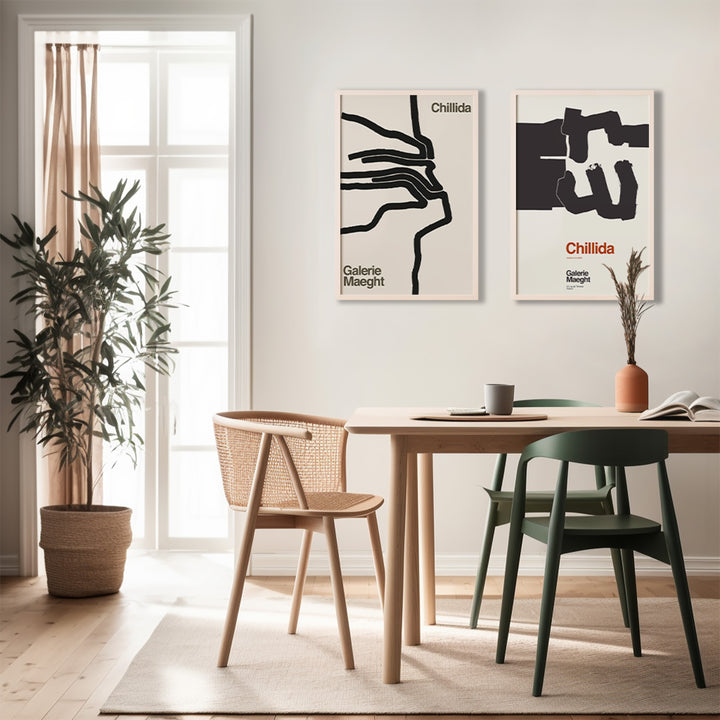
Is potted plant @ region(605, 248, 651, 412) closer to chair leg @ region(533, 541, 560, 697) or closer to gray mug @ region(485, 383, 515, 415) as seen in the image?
gray mug @ region(485, 383, 515, 415)

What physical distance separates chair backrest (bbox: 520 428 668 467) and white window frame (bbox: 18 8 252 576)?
1.83 m

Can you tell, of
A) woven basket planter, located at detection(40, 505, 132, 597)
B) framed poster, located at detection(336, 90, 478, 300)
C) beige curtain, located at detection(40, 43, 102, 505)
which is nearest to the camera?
woven basket planter, located at detection(40, 505, 132, 597)

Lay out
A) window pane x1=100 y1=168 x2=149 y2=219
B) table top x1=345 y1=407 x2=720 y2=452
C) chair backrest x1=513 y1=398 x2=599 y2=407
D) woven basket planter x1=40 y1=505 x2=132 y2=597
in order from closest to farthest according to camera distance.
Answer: table top x1=345 y1=407 x2=720 y2=452 → chair backrest x1=513 y1=398 x2=599 y2=407 → woven basket planter x1=40 y1=505 x2=132 y2=597 → window pane x1=100 y1=168 x2=149 y2=219

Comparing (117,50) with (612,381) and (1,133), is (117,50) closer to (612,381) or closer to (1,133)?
(1,133)

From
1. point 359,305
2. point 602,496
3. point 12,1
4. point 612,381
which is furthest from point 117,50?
point 602,496

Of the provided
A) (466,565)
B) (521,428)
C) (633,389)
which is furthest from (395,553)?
(466,565)

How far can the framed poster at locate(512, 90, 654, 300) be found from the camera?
377 centimetres

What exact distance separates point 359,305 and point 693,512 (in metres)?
1.74

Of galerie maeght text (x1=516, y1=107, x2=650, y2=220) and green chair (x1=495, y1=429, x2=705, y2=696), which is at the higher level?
galerie maeght text (x1=516, y1=107, x2=650, y2=220)

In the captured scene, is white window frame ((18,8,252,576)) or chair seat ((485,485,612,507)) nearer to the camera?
chair seat ((485,485,612,507))

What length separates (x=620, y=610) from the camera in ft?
10.4

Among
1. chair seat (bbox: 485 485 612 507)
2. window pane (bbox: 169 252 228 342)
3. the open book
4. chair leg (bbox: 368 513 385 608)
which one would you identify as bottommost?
chair leg (bbox: 368 513 385 608)

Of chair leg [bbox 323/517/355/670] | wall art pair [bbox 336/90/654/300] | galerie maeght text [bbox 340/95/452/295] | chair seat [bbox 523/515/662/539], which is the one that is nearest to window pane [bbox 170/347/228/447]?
wall art pair [bbox 336/90/654/300]

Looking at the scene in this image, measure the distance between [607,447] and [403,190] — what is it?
187cm
